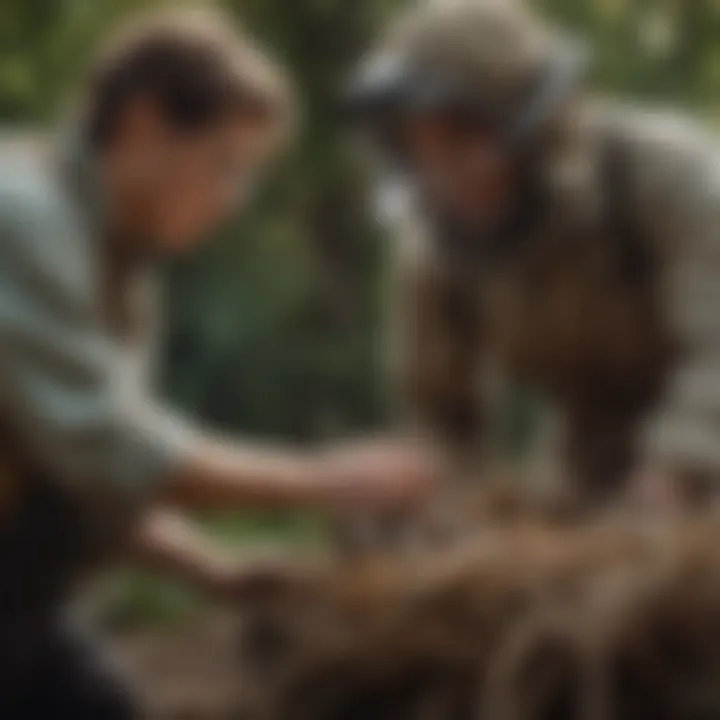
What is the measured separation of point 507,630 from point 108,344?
8.4 inches

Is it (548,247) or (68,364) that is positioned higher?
(548,247)

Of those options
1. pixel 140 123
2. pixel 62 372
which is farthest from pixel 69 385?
pixel 140 123

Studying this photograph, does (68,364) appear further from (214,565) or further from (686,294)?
(686,294)

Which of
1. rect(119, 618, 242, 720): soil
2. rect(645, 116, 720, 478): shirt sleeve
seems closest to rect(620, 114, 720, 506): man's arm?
rect(645, 116, 720, 478): shirt sleeve

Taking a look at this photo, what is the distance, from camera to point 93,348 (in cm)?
81

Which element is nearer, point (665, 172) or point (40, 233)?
point (40, 233)

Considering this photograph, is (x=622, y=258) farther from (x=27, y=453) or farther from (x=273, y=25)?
(x=27, y=453)

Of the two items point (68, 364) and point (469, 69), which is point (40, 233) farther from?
point (469, 69)

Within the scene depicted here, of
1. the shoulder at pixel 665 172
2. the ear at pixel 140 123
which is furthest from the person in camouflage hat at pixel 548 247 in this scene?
the ear at pixel 140 123

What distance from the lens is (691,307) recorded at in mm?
929

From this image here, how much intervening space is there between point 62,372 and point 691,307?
298 mm

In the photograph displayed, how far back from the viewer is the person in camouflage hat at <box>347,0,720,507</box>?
2.96 feet

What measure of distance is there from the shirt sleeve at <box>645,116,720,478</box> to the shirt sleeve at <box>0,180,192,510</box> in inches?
9.6

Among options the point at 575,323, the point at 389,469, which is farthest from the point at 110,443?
the point at 575,323
